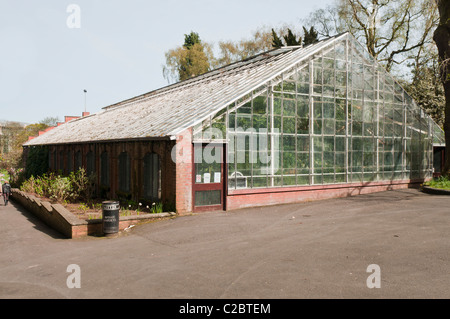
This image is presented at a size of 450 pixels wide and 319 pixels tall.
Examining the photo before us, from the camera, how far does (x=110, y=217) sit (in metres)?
12.0

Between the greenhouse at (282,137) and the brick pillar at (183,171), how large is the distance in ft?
0.13

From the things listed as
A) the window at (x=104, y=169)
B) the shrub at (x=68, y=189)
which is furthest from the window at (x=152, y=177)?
the window at (x=104, y=169)

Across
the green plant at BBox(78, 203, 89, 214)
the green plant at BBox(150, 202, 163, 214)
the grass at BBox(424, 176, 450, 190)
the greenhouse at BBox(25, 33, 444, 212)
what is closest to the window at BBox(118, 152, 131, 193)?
the greenhouse at BBox(25, 33, 444, 212)

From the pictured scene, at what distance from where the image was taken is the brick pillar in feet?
47.2

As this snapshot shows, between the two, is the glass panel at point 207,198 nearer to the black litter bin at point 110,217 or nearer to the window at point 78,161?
the black litter bin at point 110,217

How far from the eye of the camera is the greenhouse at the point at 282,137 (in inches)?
599

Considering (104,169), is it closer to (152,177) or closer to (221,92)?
(152,177)

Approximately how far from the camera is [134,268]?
851 centimetres

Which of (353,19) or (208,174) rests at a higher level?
(353,19)
